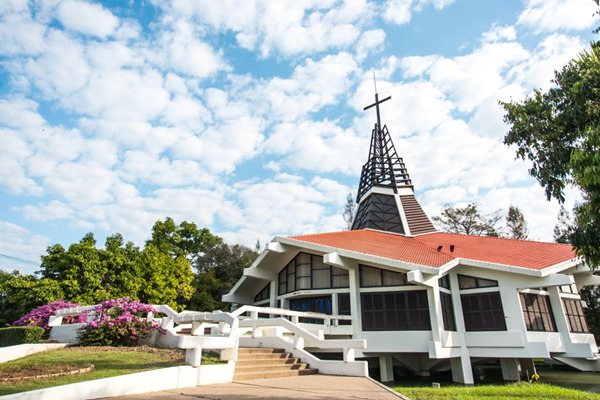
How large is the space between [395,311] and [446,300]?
2020 millimetres

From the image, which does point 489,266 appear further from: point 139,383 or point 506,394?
point 139,383

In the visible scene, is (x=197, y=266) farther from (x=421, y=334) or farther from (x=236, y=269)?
(x=421, y=334)

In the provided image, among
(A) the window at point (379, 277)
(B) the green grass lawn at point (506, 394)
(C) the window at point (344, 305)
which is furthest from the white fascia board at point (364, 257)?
(B) the green grass lawn at point (506, 394)

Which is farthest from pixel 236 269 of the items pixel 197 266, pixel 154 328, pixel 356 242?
pixel 154 328

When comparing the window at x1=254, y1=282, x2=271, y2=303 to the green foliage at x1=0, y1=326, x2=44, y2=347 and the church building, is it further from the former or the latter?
the green foliage at x1=0, y1=326, x2=44, y2=347

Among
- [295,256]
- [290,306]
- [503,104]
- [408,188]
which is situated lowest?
[290,306]

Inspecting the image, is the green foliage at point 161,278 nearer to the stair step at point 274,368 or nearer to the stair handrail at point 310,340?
the stair handrail at point 310,340

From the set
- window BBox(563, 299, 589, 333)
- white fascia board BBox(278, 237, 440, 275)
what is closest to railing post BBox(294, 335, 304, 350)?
white fascia board BBox(278, 237, 440, 275)

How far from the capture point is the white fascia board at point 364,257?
12.6m

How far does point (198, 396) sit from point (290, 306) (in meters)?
12.6

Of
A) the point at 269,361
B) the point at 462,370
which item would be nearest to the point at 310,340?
the point at 269,361

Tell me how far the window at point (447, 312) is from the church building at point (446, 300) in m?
0.04

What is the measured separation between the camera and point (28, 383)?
545 cm

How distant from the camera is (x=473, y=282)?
562 inches
